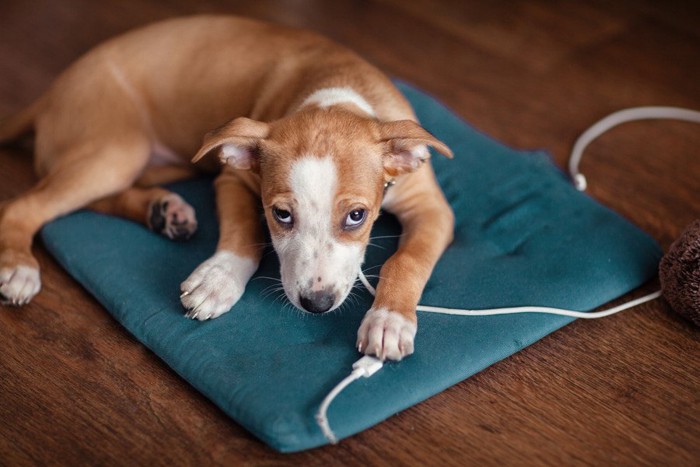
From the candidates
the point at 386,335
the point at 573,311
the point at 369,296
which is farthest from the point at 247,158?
the point at 573,311

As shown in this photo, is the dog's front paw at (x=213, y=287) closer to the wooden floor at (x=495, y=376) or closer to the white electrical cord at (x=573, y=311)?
the wooden floor at (x=495, y=376)

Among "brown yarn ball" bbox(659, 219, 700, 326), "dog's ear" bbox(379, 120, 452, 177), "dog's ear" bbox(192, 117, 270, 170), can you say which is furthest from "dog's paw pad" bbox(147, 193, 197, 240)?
"brown yarn ball" bbox(659, 219, 700, 326)

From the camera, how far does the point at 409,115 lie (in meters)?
3.68

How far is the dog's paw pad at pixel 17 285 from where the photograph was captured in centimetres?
342

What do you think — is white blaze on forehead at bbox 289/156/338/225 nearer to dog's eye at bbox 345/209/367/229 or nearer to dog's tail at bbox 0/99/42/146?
dog's eye at bbox 345/209/367/229

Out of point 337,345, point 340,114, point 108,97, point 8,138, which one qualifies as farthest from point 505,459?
point 8,138

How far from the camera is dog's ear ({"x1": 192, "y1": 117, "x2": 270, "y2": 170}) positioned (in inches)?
120

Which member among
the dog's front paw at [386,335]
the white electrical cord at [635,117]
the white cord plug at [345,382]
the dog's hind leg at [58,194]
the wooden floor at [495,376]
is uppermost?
the dog's hind leg at [58,194]

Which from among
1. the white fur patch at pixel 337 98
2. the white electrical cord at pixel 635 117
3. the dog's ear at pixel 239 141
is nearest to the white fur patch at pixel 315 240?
the dog's ear at pixel 239 141

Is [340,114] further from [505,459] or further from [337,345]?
[505,459]

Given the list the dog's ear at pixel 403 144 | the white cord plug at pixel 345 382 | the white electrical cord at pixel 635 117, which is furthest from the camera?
the white electrical cord at pixel 635 117

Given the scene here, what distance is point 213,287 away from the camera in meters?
3.24

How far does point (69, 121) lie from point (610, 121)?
10.0ft

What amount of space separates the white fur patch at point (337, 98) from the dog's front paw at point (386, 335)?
894mm
